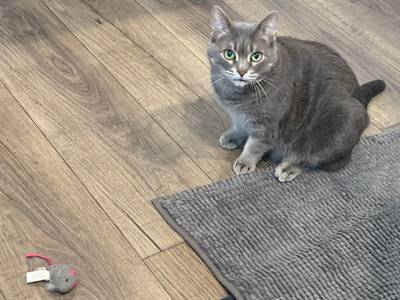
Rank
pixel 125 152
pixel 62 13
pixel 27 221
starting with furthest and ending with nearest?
pixel 62 13 → pixel 125 152 → pixel 27 221

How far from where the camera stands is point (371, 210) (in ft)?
5.43

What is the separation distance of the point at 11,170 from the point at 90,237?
1.10ft

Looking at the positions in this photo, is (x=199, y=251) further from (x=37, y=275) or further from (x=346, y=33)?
(x=346, y=33)

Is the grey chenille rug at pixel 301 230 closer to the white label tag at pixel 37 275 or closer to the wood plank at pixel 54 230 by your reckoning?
the wood plank at pixel 54 230

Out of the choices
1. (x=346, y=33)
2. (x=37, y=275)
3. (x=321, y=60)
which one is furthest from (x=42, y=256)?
(x=346, y=33)

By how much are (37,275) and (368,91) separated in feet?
3.75

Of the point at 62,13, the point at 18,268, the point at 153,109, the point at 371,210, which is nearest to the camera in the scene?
the point at 18,268

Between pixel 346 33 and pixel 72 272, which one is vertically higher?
pixel 72 272

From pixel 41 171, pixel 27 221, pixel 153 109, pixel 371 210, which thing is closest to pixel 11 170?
pixel 41 171

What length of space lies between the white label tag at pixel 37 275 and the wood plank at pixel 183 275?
0.79 ft

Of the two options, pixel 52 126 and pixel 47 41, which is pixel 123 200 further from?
pixel 47 41

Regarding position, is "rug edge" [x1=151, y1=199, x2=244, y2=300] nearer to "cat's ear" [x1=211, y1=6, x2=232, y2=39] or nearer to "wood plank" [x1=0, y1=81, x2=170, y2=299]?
"wood plank" [x1=0, y1=81, x2=170, y2=299]

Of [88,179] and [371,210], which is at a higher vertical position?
[88,179]

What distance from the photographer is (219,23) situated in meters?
1.64
